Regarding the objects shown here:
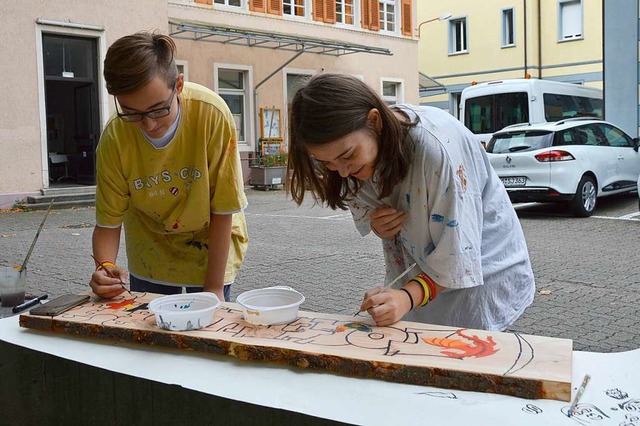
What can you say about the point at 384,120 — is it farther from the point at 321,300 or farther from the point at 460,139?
the point at 321,300

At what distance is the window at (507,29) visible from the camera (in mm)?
27312

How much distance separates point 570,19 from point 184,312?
27.2m

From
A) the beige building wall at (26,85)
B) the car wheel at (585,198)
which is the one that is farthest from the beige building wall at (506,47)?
the car wheel at (585,198)

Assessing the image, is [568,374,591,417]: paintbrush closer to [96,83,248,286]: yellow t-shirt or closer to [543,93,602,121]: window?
[96,83,248,286]: yellow t-shirt

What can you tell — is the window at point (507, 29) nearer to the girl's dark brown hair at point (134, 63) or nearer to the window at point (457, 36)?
the window at point (457, 36)

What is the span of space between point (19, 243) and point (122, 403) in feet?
25.6

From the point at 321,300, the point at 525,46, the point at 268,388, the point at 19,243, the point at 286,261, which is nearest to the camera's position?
the point at 268,388

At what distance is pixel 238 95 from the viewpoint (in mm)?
18594

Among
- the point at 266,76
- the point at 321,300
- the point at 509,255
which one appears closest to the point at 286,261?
the point at 321,300

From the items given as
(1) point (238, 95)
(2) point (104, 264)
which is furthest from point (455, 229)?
(1) point (238, 95)

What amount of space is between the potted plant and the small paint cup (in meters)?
14.7

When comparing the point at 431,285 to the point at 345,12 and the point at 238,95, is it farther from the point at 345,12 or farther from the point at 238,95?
the point at 345,12

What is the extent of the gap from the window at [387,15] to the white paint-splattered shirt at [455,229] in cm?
2096

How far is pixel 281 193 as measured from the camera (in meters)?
16.8
